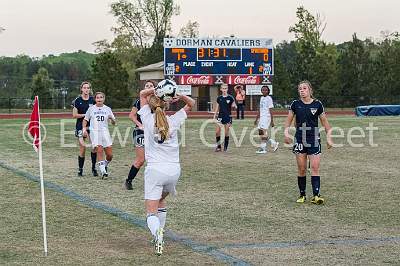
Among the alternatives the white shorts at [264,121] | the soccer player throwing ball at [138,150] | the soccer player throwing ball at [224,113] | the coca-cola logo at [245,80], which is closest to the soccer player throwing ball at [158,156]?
the soccer player throwing ball at [138,150]

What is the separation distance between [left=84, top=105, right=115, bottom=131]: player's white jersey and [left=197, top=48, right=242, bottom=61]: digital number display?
3598 cm

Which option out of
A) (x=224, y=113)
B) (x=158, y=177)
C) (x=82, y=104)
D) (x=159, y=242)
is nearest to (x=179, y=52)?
(x=224, y=113)

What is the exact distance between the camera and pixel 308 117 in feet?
39.0

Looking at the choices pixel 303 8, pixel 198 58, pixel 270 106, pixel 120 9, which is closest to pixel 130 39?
pixel 120 9

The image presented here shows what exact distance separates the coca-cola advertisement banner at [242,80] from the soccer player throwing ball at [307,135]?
40.2m

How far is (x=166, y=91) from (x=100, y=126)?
24.6ft

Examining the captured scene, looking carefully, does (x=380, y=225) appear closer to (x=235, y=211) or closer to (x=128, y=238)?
(x=235, y=211)

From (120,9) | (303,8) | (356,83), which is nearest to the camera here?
(356,83)

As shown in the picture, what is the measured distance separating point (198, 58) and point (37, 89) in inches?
987

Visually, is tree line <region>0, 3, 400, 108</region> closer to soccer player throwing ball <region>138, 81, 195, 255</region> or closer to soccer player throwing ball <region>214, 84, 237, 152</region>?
soccer player throwing ball <region>214, 84, 237, 152</region>

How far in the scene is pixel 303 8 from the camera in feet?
264

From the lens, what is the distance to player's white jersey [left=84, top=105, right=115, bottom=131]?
49.9 feet

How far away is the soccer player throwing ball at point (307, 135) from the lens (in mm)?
11703

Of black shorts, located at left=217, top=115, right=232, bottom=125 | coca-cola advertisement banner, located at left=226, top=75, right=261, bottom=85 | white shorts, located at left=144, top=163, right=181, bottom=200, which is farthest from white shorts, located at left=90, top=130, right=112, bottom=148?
coca-cola advertisement banner, located at left=226, top=75, right=261, bottom=85
